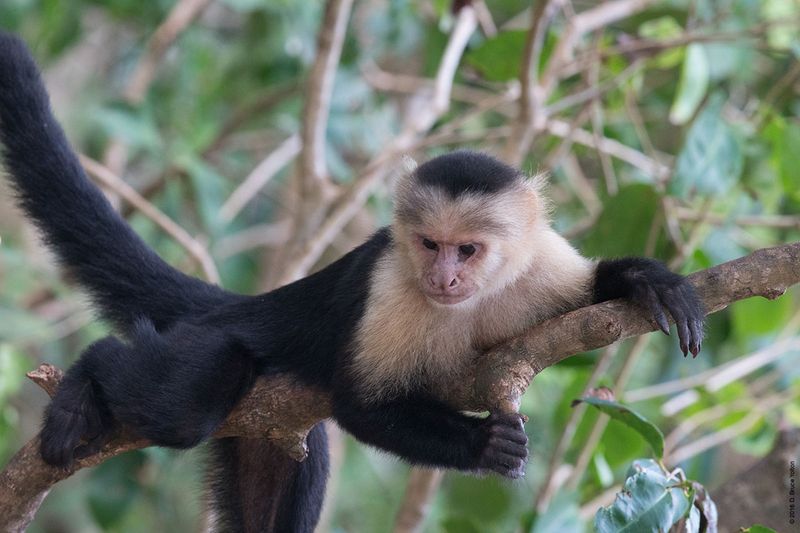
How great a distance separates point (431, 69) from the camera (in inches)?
193

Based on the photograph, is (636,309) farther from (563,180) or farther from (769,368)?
(563,180)

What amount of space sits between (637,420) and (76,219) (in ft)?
6.14

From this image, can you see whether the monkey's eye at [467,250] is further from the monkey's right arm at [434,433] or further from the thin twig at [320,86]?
Answer: the thin twig at [320,86]

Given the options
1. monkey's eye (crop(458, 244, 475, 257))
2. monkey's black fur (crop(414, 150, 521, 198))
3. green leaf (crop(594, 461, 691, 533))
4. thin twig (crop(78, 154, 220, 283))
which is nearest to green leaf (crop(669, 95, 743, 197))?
monkey's black fur (crop(414, 150, 521, 198))

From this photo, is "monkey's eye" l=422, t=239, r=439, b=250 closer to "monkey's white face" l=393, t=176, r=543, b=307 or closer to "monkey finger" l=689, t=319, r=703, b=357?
"monkey's white face" l=393, t=176, r=543, b=307

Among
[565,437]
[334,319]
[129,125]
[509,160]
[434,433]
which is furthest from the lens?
[129,125]

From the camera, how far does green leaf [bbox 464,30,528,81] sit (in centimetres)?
401

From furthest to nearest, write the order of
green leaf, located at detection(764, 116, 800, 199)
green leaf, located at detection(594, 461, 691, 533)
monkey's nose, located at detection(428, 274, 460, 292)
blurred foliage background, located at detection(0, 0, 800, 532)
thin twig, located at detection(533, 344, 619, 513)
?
blurred foliage background, located at detection(0, 0, 800, 532), thin twig, located at detection(533, 344, 619, 513), green leaf, located at detection(764, 116, 800, 199), monkey's nose, located at detection(428, 274, 460, 292), green leaf, located at detection(594, 461, 691, 533)

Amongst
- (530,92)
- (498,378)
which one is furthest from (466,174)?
(530,92)

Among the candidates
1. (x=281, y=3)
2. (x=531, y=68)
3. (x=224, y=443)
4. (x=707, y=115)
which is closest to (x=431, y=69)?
(x=281, y=3)

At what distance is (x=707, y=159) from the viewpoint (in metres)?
3.57

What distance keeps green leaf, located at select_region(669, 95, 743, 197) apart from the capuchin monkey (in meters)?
0.68

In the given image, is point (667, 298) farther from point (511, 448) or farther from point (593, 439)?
point (593, 439)

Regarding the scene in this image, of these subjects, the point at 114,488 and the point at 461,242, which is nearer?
the point at 461,242
